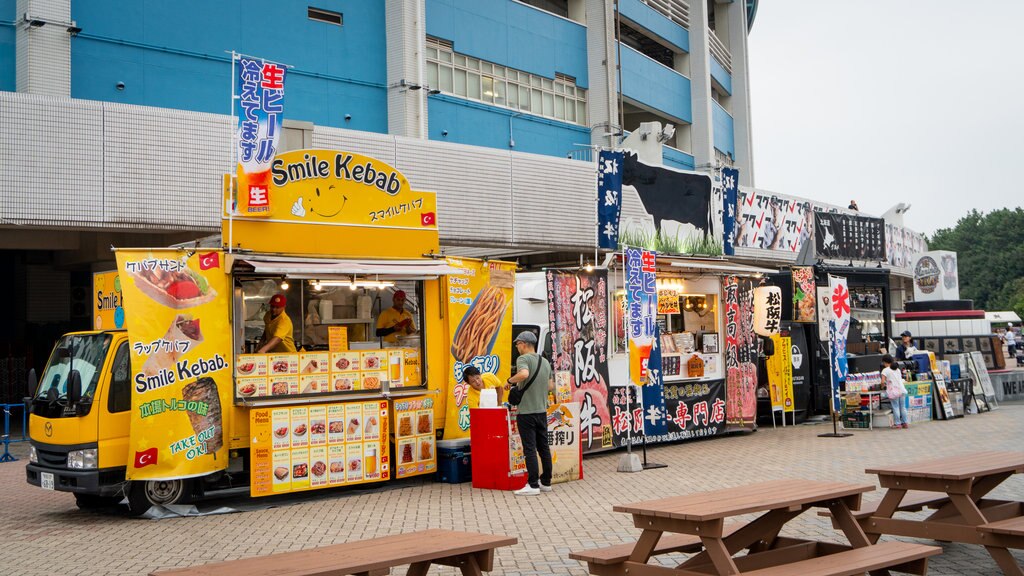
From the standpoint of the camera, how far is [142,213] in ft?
50.0

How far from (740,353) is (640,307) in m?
4.02

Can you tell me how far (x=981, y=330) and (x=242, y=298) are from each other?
23.7 metres

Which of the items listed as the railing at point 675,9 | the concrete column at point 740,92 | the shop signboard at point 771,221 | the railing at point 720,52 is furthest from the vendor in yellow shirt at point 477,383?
the concrete column at point 740,92

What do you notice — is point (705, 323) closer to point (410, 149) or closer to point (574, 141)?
point (410, 149)

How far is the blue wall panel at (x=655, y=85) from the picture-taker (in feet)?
106

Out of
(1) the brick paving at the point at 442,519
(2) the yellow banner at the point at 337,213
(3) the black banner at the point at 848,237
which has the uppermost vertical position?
(3) the black banner at the point at 848,237

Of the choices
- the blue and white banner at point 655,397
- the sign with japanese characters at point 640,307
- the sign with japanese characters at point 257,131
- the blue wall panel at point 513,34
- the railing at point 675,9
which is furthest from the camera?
the railing at point 675,9

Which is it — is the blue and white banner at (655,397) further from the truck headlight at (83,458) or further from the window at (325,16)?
the window at (325,16)

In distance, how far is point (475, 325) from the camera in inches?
496

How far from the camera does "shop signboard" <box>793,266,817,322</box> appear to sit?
17.7 m

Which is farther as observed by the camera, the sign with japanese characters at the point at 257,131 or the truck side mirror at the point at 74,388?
the sign with japanese characters at the point at 257,131

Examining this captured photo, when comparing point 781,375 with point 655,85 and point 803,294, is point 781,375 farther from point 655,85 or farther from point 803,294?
point 655,85

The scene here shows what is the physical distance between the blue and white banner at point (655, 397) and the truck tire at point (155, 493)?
7.10 m

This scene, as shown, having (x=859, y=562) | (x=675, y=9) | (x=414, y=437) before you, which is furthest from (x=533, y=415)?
(x=675, y=9)
